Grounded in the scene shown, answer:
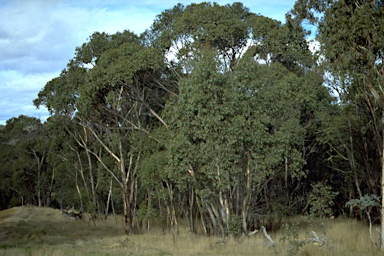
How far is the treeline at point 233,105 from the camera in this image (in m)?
19.4

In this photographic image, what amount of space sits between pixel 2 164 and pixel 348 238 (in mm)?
45418

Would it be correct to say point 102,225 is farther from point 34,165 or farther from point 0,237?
point 34,165

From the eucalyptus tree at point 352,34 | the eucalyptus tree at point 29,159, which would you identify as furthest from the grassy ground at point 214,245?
the eucalyptus tree at point 29,159

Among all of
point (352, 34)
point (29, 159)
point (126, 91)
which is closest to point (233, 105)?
point (352, 34)

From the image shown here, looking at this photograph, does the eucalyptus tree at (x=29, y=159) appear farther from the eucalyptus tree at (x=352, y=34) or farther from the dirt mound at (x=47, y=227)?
the eucalyptus tree at (x=352, y=34)

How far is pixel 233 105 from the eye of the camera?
794 inches

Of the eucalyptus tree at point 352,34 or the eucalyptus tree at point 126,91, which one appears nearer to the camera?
the eucalyptus tree at point 352,34

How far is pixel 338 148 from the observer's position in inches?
1233

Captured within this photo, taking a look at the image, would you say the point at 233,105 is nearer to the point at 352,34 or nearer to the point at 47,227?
the point at 352,34

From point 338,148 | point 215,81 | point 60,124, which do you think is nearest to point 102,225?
point 60,124

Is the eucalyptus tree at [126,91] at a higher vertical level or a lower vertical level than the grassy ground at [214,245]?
higher

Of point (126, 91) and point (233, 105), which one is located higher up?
point (126, 91)

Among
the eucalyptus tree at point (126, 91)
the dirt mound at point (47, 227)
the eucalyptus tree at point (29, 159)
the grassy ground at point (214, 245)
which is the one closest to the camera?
the grassy ground at point (214, 245)

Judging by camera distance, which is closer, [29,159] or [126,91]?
[126,91]
